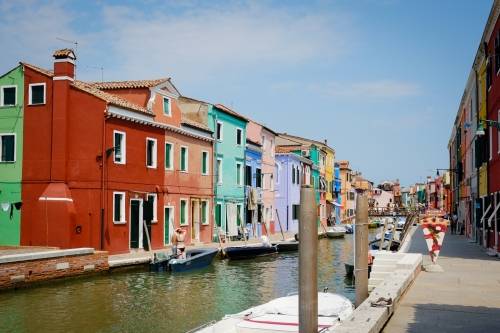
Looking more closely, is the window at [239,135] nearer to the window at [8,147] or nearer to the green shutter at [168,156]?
the green shutter at [168,156]

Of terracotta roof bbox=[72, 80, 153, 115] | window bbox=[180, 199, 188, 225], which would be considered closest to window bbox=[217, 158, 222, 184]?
window bbox=[180, 199, 188, 225]

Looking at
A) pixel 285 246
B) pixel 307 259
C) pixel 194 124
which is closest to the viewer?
pixel 307 259

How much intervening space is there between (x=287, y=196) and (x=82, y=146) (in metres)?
26.6

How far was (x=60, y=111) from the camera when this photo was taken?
2328 centimetres

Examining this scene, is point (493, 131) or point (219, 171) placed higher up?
point (493, 131)

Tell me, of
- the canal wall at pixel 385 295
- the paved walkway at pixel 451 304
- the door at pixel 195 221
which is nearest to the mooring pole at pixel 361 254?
the canal wall at pixel 385 295

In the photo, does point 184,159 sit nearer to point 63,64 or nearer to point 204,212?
point 204,212

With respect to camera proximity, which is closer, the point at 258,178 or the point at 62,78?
the point at 62,78

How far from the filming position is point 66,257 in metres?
18.5

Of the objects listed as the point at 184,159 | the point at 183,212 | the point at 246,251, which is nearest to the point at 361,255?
the point at 246,251

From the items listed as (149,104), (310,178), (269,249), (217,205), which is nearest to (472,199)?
(269,249)

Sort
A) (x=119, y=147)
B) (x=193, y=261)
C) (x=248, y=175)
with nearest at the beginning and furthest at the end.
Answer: (x=193, y=261)
(x=119, y=147)
(x=248, y=175)

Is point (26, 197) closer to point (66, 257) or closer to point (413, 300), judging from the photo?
point (66, 257)

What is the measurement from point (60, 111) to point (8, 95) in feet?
9.73
